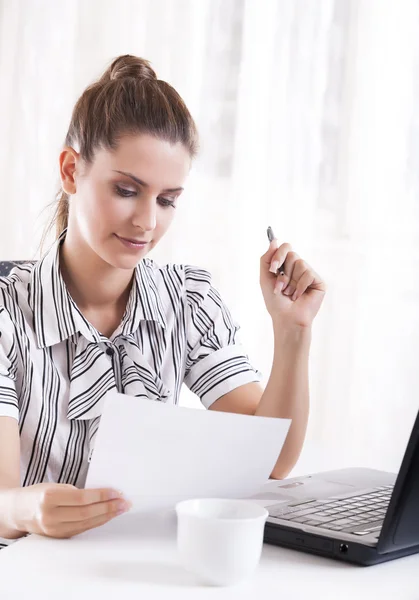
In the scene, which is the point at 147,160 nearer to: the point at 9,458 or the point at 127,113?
the point at 127,113

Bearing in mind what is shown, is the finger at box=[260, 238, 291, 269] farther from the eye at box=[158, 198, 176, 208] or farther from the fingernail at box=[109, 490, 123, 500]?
the fingernail at box=[109, 490, 123, 500]

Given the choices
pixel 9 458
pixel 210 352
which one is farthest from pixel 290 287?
pixel 9 458

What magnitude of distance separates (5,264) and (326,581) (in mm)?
883

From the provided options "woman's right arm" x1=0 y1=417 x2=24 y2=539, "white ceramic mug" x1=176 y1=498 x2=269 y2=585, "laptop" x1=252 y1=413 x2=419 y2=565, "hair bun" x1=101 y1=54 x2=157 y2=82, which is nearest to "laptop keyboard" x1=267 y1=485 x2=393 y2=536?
"laptop" x1=252 y1=413 x2=419 y2=565

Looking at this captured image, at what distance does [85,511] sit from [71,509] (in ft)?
0.05

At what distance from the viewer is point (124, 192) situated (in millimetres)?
1276

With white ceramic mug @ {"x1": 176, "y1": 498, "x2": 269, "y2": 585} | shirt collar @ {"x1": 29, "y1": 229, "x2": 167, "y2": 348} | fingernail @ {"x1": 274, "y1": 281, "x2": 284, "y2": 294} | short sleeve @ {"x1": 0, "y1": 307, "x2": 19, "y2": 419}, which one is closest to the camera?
white ceramic mug @ {"x1": 176, "y1": 498, "x2": 269, "y2": 585}

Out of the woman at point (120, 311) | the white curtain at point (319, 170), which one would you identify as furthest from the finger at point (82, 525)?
the white curtain at point (319, 170)

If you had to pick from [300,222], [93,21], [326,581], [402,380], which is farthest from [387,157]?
[326,581]

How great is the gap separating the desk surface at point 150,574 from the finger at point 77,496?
0.14 ft

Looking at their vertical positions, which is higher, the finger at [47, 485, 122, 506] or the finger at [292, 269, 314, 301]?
the finger at [292, 269, 314, 301]

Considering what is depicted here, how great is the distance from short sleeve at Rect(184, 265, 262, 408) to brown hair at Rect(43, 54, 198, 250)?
0.83 feet

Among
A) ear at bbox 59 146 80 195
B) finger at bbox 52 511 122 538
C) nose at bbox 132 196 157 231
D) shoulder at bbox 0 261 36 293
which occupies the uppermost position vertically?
ear at bbox 59 146 80 195

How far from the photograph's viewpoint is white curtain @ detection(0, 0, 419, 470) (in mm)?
2047
